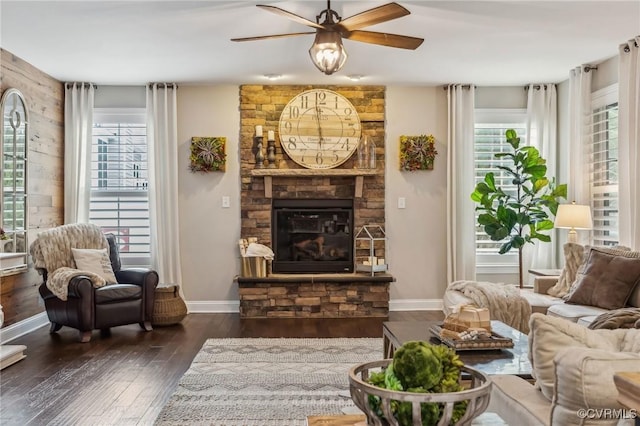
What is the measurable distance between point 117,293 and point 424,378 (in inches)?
184

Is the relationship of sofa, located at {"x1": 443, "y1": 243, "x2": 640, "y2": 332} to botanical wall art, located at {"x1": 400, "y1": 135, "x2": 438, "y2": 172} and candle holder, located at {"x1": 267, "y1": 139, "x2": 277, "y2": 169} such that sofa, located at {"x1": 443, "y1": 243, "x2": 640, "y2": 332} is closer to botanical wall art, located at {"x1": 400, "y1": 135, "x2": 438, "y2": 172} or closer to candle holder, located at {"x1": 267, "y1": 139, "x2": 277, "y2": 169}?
botanical wall art, located at {"x1": 400, "y1": 135, "x2": 438, "y2": 172}

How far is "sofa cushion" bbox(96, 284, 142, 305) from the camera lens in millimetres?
5379

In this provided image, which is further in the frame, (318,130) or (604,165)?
(318,130)

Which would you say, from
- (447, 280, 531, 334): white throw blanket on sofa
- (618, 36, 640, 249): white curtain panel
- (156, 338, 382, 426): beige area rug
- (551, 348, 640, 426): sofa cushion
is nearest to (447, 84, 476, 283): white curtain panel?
(618, 36, 640, 249): white curtain panel

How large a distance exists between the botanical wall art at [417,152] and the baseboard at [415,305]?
155 cm

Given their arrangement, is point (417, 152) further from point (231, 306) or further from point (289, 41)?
point (231, 306)

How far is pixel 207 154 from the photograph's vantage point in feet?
22.1

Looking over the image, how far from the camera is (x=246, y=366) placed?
14.6 feet

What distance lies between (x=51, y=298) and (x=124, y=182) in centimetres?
187

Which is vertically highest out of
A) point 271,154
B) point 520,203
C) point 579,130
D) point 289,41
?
point 289,41

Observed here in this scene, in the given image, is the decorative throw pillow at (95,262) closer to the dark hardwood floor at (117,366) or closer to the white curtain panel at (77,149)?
the dark hardwood floor at (117,366)

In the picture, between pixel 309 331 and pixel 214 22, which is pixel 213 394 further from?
pixel 214 22

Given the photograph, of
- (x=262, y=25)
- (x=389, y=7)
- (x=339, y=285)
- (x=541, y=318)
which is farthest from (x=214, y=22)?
(x=541, y=318)

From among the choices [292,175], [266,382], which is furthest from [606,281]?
[292,175]
